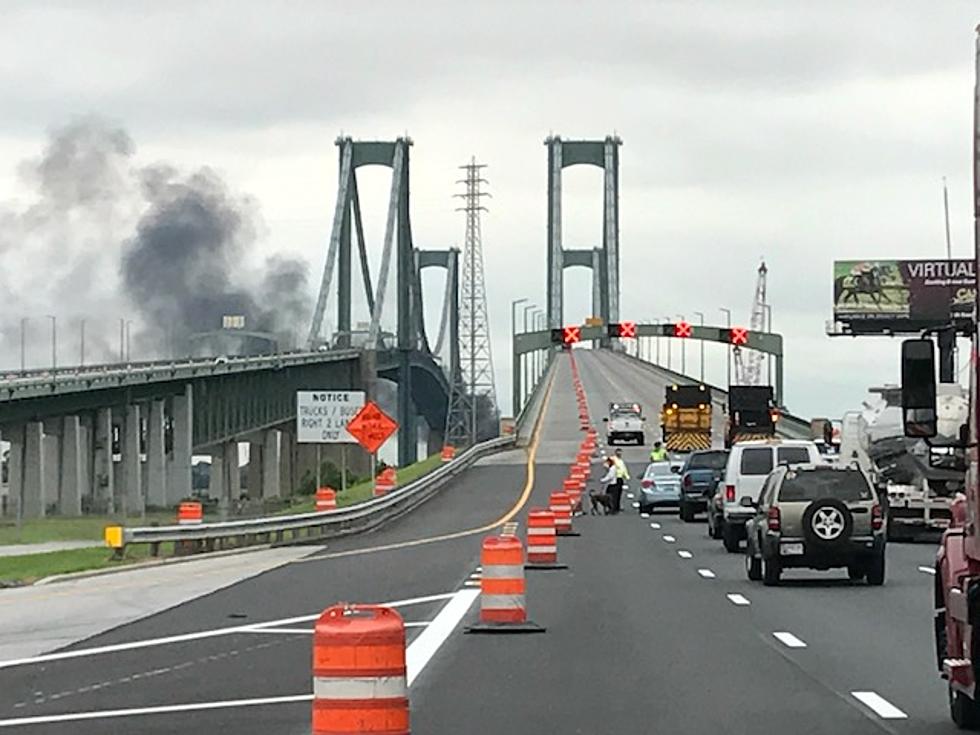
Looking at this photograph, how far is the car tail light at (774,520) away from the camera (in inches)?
1136

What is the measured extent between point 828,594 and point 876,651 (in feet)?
27.3

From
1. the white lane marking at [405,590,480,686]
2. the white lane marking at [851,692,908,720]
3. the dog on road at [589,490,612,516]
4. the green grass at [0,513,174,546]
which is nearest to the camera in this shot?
the white lane marking at [851,692,908,720]

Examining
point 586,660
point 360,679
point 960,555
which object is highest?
point 960,555

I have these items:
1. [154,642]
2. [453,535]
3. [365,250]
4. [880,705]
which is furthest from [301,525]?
[365,250]

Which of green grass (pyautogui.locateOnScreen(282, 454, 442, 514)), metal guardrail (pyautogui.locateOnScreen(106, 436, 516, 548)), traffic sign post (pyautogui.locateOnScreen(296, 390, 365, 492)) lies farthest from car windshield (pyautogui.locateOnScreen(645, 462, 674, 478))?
traffic sign post (pyautogui.locateOnScreen(296, 390, 365, 492))

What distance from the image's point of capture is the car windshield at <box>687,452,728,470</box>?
51875 millimetres

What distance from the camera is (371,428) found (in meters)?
52.2

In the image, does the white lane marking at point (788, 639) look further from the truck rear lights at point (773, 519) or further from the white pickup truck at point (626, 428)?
the white pickup truck at point (626, 428)

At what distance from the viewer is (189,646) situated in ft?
70.0

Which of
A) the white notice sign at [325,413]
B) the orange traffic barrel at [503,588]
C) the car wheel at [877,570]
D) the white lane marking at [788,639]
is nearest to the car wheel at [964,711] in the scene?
the white lane marking at [788,639]

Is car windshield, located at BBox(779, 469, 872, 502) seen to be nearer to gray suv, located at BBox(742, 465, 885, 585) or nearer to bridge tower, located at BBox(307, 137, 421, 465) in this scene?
gray suv, located at BBox(742, 465, 885, 585)

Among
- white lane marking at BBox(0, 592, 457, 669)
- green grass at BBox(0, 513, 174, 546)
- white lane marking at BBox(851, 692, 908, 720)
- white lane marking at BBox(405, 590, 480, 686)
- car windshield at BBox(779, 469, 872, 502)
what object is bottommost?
green grass at BBox(0, 513, 174, 546)

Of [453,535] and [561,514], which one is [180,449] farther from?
[561,514]

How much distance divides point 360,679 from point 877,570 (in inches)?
818
